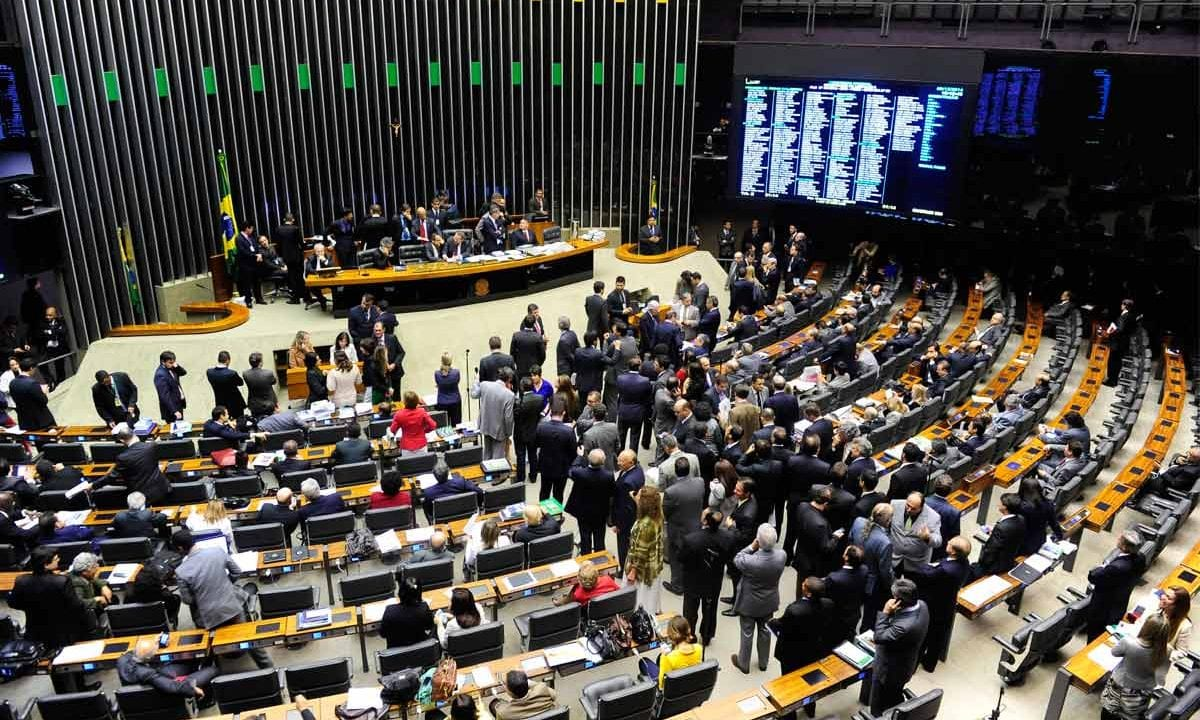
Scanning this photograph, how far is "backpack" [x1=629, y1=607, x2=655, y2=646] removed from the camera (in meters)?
6.47

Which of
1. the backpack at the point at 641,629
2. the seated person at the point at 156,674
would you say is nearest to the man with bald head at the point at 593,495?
the backpack at the point at 641,629

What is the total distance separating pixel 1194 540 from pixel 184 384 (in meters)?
12.4

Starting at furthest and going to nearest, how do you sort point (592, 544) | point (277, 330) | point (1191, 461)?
point (277, 330), point (1191, 461), point (592, 544)

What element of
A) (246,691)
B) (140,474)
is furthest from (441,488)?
(140,474)

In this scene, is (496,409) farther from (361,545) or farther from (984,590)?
(984,590)

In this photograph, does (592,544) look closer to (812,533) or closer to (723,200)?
(812,533)

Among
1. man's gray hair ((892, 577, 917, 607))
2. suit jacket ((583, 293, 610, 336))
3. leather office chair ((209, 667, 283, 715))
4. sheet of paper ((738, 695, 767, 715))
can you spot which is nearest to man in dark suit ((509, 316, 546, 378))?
suit jacket ((583, 293, 610, 336))

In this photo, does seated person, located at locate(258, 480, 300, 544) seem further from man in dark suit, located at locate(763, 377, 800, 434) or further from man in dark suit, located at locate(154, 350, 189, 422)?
man in dark suit, located at locate(763, 377, 800, 434)

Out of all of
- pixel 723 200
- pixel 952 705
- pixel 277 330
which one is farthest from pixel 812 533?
pixel 723 200

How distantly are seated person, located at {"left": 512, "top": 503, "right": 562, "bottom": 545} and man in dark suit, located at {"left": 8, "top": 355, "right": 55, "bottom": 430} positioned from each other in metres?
6.28

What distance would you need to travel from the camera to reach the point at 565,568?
7387 millimetres

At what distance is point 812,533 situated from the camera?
6.91 m

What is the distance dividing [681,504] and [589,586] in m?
1.19

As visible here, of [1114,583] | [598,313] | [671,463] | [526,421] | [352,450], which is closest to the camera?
[1114,583]
